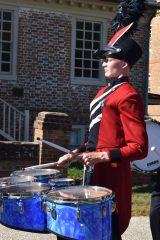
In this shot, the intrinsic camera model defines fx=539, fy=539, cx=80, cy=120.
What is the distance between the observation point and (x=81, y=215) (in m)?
3.42

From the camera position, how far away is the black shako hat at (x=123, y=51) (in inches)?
152

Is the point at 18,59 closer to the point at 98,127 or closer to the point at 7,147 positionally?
the point at 7,147

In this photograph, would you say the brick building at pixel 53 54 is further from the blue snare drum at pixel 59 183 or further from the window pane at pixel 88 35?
the blue snare drum at pixel 59 183

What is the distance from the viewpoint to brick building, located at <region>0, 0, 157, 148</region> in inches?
574

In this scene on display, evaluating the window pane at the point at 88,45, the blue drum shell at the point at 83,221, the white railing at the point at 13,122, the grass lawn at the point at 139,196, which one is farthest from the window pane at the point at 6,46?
the blue drum shell at the point at 83,221

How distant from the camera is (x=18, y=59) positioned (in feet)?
47.9

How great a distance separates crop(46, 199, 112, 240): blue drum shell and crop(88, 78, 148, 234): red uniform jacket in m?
0.33

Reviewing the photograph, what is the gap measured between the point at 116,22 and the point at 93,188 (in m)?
1.49

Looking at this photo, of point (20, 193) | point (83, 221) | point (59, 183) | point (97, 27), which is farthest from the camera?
point (97, 27)

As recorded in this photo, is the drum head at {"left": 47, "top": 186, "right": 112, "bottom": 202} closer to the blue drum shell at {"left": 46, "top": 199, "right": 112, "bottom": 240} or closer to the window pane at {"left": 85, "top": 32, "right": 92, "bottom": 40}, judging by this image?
the blue drum shell at {"left": 46, "top": 199, "right": 112, "bottom": 240}

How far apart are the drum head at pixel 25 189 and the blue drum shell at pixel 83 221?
34 centimetres

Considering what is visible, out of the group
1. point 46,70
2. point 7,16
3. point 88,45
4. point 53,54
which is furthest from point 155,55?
point 7,16

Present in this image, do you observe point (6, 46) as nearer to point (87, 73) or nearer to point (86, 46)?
point (86, 46)

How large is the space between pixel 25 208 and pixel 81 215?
1.78 ft
